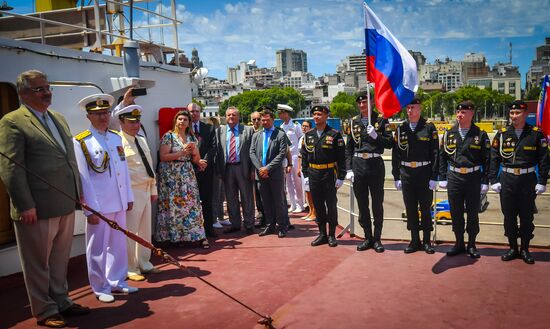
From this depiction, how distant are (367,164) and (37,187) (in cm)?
408

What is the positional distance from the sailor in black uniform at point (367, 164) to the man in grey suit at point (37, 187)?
3747 mm

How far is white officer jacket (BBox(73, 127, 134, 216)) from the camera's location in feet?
15.1

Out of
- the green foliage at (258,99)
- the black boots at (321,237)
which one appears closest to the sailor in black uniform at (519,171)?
the black boots at (321,237)

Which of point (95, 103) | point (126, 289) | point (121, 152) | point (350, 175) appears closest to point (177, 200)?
point (121, 152)

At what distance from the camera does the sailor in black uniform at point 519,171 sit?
5527 mm

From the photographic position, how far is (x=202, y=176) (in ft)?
24.2

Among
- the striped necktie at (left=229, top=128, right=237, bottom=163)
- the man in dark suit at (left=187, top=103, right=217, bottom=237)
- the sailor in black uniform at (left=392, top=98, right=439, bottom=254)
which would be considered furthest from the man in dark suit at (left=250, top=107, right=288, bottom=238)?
the sailor in black uniform at (left=392, top=98, right=439, bottom=254)

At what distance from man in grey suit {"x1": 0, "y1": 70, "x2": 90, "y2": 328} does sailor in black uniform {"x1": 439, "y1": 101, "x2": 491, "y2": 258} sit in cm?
448

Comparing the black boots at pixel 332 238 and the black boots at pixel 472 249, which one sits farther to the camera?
the black boots at pixel 332 238

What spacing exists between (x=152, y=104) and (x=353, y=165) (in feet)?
11.4

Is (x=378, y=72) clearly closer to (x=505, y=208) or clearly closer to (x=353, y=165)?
(x=353, y=165)

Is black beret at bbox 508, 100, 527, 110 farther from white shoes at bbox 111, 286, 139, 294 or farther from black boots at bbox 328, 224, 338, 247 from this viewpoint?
white shoes at bbox 111, 286, 139, 294

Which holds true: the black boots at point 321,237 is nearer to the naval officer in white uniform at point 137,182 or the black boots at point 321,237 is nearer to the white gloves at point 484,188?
the white gloves at point 484,188

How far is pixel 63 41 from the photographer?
9547 mm
